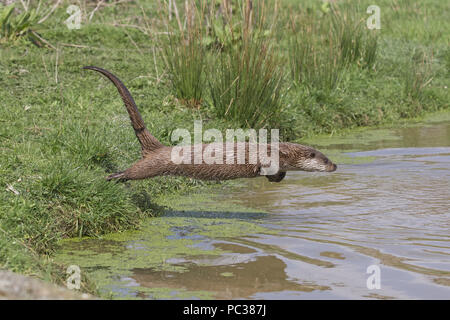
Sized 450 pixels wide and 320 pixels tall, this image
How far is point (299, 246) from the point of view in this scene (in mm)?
4883

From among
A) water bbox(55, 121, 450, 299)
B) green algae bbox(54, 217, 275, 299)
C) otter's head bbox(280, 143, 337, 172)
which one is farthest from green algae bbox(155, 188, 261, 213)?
otter's head bbox(280, 143, 337, 172)

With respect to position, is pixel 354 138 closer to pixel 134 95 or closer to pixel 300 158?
pixel 134 95

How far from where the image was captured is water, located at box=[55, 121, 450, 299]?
13.5 feet

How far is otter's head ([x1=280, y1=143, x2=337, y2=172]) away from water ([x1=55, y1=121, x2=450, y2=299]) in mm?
345

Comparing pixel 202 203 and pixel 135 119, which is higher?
pixel 135 119

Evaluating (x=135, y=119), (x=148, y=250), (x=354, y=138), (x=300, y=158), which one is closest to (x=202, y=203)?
(x=300, y=158)

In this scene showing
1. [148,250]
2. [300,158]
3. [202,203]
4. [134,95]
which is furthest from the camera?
[134,95]

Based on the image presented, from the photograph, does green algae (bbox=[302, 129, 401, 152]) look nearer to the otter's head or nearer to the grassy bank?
the grassy bank

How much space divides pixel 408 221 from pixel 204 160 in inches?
61.3

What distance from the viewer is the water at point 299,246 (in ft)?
13.5

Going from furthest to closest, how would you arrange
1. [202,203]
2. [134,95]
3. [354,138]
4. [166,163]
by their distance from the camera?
[354,138]
[134,95]
[202,203]
[166,163]

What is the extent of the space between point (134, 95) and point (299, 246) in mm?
4030

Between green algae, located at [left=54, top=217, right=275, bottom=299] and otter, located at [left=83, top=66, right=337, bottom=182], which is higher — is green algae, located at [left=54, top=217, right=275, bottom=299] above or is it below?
below
